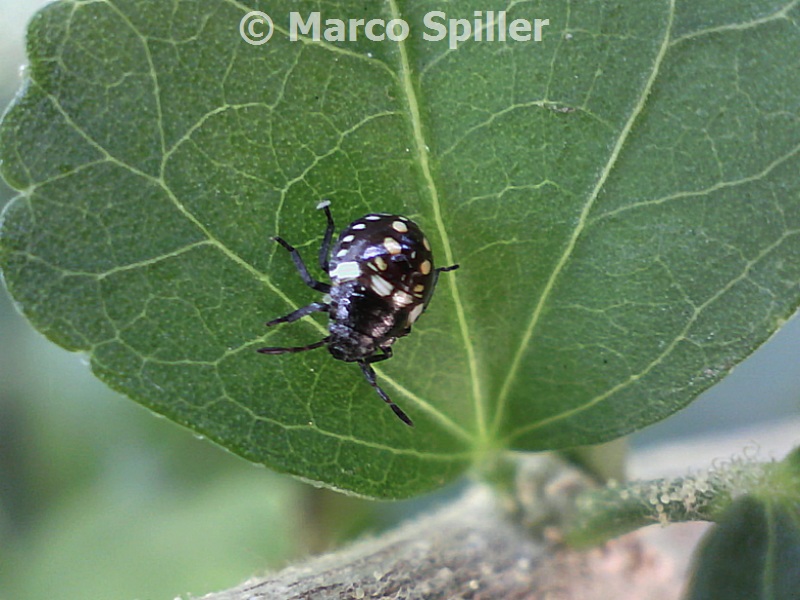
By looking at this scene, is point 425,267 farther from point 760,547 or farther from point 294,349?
A: point 760,547

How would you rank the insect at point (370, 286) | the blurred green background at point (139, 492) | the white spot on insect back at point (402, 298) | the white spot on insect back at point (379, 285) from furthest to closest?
the blurred green background at point (139, 492)
the white spot on insect back at point (379, 285)
the white spot on insect back at point (402, 298)
the insect at point (370, 286)

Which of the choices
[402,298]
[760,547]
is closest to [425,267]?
[402,298]

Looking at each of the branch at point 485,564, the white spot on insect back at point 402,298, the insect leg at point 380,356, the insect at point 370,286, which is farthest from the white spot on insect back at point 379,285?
the branch at point 485,564

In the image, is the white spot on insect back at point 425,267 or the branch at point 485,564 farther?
the white spot on insect back at point 425,267

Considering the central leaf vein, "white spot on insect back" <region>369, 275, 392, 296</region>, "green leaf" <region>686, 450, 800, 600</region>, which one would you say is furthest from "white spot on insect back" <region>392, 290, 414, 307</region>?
"green leaf" <region>686, 450, 800, 600</region>

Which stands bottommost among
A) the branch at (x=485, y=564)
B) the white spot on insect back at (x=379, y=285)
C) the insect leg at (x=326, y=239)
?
the branch at (x=485, y=564)

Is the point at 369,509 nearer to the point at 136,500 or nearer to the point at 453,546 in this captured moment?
the point at 136,500

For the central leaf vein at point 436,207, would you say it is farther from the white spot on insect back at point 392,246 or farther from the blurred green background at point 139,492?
the blurred green background at point 139,492
